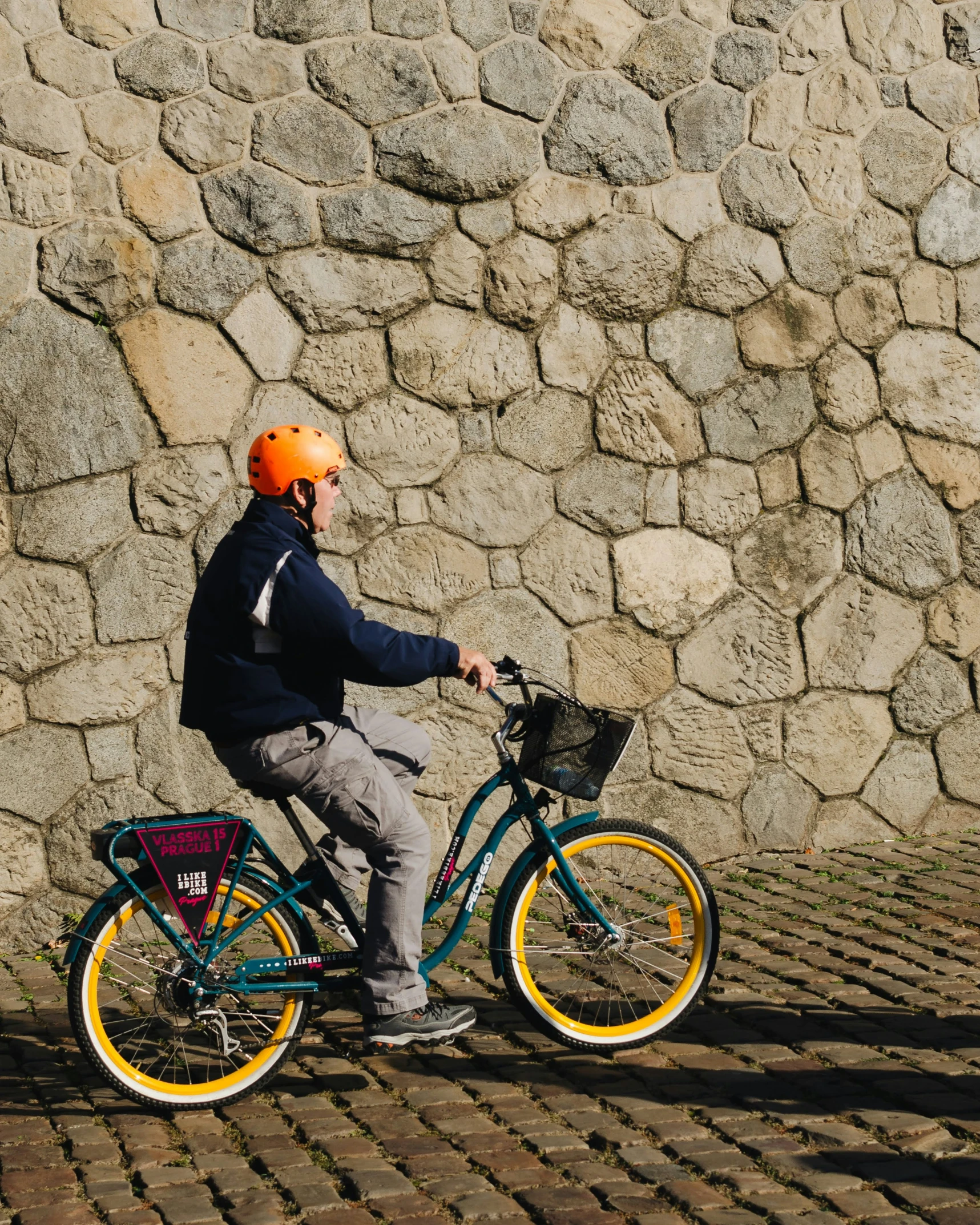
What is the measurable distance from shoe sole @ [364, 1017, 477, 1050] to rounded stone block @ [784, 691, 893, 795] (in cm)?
253

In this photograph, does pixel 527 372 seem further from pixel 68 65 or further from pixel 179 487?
pixel 68 65

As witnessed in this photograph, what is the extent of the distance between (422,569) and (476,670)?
1822 millimetres

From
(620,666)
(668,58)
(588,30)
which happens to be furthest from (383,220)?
(620,666)

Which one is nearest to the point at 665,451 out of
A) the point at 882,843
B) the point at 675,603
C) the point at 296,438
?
the point at 675,603

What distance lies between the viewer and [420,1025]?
3.82 m

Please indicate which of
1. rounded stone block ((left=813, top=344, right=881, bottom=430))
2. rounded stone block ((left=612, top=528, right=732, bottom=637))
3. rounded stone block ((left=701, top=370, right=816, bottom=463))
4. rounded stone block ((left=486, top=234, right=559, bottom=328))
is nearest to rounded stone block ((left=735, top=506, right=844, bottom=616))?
rounded stone block ((left=612, top=528, right=732, bottom=637))

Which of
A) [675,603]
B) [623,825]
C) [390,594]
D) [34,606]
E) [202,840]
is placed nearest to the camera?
[202,840]

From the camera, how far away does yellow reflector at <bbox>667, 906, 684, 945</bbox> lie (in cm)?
415

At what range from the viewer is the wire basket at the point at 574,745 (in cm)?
394

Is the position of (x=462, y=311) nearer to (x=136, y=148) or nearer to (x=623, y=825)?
(x=136, y=148)

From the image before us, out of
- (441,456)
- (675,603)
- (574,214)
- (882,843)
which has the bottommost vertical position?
(882,843)

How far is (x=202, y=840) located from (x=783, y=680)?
3061mm

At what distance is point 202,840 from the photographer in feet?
12.0

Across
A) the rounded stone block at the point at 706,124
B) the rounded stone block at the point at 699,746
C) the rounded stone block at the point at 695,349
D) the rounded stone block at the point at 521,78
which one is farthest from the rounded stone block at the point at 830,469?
the rounded stone block at the point at 521,78
